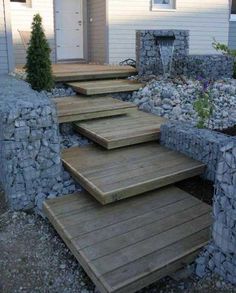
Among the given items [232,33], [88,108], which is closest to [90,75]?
[88,108]

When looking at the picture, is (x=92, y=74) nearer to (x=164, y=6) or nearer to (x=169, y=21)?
(x=169, y=21)

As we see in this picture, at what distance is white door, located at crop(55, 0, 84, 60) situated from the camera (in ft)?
25.4

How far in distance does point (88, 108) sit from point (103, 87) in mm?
925

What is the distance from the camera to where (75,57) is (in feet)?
26.6

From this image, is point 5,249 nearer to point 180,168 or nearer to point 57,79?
point 180,168

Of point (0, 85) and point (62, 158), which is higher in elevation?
point (0, 85)

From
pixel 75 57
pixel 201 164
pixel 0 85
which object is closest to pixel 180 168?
pixel 201 164

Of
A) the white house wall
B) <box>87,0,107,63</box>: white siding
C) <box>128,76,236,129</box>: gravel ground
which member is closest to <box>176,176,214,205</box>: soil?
<box>128,76,236,129</box>: gravel ground

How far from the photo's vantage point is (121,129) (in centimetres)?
390

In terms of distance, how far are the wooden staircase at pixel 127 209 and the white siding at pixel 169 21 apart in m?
3.79

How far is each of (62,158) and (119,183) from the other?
79cm

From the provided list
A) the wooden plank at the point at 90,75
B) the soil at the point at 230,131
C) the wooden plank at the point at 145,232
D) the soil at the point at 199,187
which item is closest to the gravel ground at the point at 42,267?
the wooden plank at the point at 145,232

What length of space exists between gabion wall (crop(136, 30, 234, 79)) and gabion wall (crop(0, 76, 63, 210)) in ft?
9.52

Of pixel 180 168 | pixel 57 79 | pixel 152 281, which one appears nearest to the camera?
pixel 152 281
